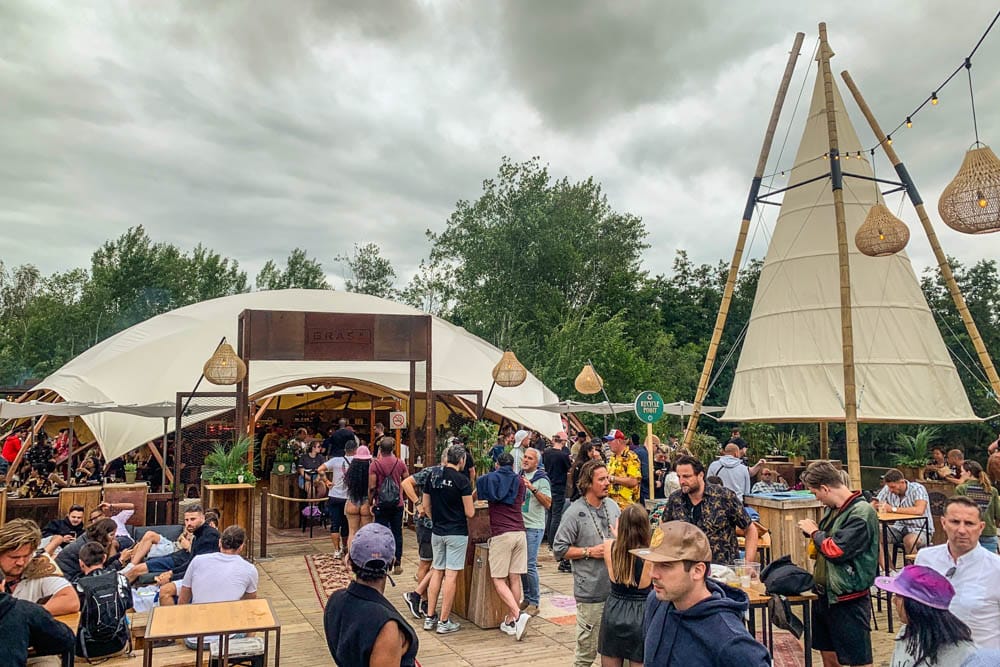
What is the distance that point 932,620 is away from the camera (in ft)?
9.15

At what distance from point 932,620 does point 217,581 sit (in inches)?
176

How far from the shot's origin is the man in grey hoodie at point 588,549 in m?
4.50

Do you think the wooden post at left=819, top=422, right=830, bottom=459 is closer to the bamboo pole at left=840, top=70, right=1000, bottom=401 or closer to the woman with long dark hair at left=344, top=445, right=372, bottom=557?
the bamboo pole at left=840, top=70, right=1000, bottom=401

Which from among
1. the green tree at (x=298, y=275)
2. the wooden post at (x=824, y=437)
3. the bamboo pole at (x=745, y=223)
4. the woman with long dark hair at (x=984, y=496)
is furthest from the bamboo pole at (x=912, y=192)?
the green tree at (x=298, y=275)

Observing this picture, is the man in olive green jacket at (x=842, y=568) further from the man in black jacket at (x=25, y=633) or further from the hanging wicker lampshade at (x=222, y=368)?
the hanging wicker lampshade at (x=222, y=368)

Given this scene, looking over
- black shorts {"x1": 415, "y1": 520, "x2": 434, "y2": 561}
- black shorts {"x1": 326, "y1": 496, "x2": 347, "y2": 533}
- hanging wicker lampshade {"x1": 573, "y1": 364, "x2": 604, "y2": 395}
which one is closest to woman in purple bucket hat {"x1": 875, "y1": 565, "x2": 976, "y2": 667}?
black shorts {"x1": 415, "y1": 520, "x2": 434, "y2": 561}

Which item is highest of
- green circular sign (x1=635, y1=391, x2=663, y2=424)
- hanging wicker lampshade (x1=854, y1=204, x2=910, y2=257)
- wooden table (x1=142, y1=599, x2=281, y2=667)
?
hanging wicker lampshade (x1=854, y1=204, x2=910, y2=257)

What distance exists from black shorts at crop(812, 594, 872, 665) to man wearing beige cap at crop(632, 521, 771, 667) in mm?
2311

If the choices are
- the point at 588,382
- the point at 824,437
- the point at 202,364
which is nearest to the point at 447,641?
the point at 588,382

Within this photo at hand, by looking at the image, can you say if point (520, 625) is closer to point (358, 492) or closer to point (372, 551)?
point (358, 492)

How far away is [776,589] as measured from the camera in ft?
14.1

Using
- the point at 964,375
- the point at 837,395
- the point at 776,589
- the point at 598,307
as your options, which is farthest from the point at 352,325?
the point at 964,375

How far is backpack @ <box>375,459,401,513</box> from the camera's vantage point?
28.5ft

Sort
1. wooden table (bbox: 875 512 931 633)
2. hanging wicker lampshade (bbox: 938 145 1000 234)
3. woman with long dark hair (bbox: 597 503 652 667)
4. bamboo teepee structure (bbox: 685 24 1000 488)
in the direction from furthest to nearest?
bamboo teepee structure (bbox: 685 24 1000 488), wooden table (bbox: 875 512 931 633), hanging wicker lampshade (bbox: 938 145 1000 234), woman with long dark hair (bbox: 597 503 652 667)
